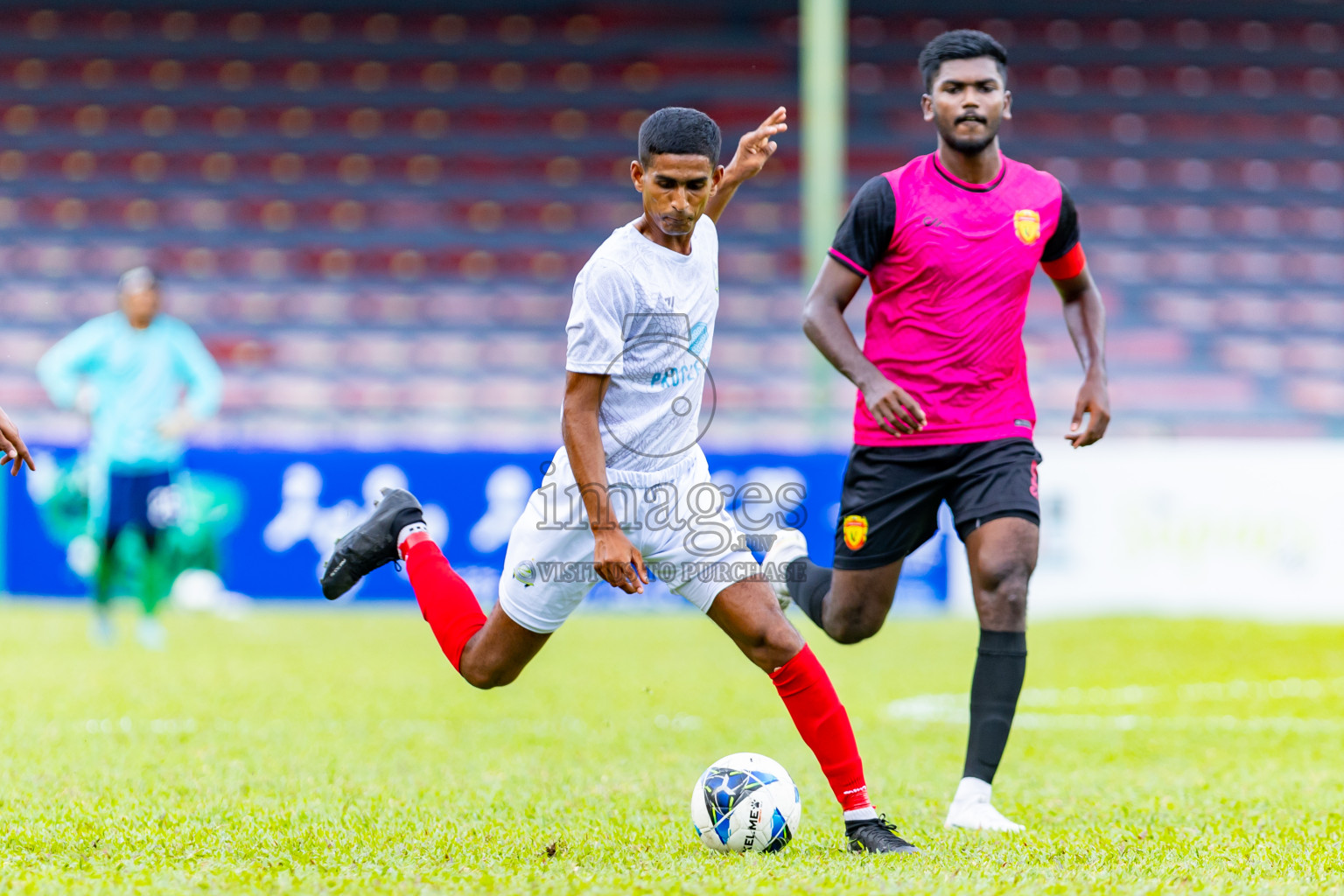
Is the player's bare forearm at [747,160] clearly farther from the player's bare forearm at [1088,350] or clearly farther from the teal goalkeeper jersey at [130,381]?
the teal goalkeeper jersey at [130,381]

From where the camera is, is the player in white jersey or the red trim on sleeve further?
the red trim on sleeve

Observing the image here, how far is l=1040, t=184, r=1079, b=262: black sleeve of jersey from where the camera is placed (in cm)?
455

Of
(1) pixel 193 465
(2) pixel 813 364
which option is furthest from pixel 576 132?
(1) pixel 193 465

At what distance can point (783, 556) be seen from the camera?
530 cm

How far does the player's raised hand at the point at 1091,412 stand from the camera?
15.1 feet

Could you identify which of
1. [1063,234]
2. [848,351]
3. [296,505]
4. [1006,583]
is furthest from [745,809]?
[296,505]

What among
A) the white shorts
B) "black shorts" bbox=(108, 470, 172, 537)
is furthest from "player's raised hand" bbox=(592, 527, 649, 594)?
"black shorts" bbox=(108, 470, 172, 537)

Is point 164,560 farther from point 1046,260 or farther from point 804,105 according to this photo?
point 804,105

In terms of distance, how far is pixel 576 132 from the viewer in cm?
1841

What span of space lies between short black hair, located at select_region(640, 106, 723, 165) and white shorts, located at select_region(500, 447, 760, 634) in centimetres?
75

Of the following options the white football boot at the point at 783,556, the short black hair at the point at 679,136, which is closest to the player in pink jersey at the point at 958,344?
the white football boot at the point at 783,556

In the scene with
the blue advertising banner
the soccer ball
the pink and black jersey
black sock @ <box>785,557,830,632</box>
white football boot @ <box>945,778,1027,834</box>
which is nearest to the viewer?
the soccer ball

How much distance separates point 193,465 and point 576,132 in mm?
8186

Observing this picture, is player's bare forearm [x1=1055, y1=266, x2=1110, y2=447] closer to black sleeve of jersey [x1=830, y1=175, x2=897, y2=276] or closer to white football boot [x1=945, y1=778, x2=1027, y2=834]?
→ black sleeve of jersey [x1=830, y1=175, x2=897, y2=276]
